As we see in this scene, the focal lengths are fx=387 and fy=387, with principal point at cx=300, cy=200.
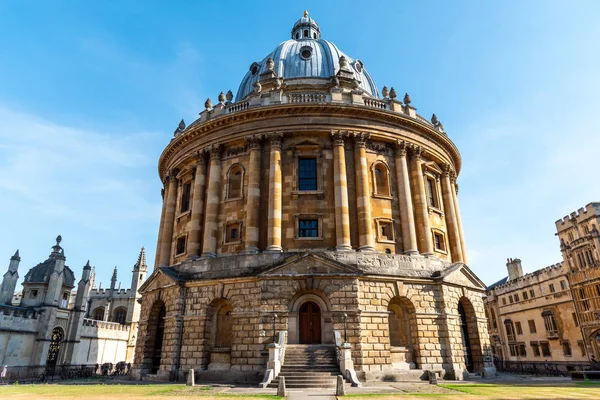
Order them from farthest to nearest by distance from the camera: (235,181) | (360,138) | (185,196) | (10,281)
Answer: (10,281), (185,196), (235,181), (360,138)

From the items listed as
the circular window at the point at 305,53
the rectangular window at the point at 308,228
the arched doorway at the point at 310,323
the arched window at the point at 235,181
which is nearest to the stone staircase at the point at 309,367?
the arched doorway at the point at 310,323

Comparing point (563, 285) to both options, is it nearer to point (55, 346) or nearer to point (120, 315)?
point (55, 346)

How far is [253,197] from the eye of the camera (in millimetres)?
25922

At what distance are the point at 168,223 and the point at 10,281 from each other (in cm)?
2285

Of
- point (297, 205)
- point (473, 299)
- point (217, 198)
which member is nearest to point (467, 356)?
point (473, 299)

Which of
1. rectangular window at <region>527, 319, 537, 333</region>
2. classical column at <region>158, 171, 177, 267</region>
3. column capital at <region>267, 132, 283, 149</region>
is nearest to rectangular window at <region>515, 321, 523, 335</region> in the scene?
rectangular window at <region>527, 319, 537, 333</region>

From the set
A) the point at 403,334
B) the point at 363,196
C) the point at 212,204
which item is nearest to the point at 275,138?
the point at 212,204

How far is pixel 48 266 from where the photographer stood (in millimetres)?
40031

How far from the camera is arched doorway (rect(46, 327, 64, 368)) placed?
3909 centimetres

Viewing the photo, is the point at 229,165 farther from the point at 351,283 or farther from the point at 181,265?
the point at 351,283

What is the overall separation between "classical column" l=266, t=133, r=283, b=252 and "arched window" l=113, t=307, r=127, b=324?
50.9 metres

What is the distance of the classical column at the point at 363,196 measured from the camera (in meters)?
24.6

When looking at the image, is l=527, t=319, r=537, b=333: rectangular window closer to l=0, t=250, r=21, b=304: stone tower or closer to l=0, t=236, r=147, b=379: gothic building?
l=0, t=236, r=147, b=379: gothic building

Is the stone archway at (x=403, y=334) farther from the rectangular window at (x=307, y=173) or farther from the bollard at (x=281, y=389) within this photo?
the bollard at (x=281, y=389)
